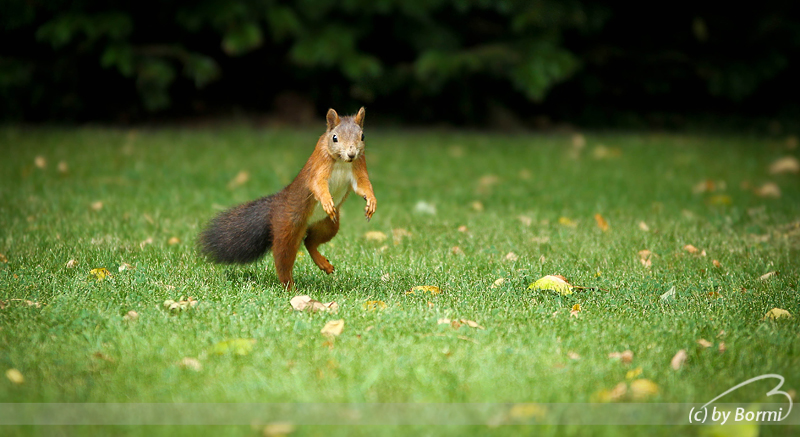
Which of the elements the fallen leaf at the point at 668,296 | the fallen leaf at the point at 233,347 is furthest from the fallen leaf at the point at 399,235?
A: the fallen leaf at the point at 233,347

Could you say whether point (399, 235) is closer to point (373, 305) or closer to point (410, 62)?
point (373, 305)

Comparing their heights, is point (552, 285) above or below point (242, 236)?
below

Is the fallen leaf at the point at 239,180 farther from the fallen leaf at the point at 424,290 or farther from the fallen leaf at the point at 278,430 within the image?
the fallen leaf at the point at 278,430

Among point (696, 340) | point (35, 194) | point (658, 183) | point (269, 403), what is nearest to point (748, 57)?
point (658, 183)

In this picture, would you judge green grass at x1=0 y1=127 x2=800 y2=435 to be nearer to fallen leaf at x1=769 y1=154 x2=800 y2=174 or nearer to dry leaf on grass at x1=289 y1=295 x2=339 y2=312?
dry leaf on grass at x1=289 y1=295 x2=339 y2=312

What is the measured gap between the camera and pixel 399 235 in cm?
508

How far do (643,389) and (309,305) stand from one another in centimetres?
147

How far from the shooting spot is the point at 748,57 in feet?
33.1

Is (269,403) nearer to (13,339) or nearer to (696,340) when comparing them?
(13,339)

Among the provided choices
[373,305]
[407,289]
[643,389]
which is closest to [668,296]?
[643,389]

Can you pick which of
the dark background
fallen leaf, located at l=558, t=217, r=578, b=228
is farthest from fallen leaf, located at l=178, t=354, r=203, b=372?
the dark background

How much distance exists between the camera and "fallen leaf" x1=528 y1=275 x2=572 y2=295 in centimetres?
370

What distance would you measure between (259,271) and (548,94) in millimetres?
7455

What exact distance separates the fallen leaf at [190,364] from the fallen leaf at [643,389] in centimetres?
155
